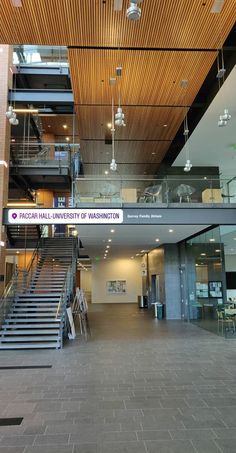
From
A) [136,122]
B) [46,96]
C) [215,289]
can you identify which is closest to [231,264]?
[215,289]

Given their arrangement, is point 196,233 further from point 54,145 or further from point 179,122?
point 54,145

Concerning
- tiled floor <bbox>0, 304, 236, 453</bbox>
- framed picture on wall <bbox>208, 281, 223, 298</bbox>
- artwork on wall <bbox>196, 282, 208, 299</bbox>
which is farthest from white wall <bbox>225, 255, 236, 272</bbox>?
tiled floor <bbox>0, 304, 236, 453</bbox>

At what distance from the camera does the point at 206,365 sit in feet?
21.5

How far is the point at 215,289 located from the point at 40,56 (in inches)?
407

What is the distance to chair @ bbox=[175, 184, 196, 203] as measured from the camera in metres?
10.1

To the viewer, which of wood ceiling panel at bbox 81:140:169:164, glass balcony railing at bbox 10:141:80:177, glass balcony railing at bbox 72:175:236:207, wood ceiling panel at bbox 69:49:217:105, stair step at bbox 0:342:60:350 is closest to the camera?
wood ceiling panel at bbox 69:49:217:105

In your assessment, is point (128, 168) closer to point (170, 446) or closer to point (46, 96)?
point (46, 96)

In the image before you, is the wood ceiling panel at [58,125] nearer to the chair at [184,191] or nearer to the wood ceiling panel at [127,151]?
Answer: the wood ceiling panel at [127,151]

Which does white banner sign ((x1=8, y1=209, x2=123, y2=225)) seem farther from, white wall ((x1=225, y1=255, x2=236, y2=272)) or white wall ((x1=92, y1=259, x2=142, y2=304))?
white wall ((x1=92, y1=259, x2=142, y2=304))

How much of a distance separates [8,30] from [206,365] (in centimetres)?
763

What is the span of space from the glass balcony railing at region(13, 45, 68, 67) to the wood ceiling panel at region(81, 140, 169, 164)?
2.97m

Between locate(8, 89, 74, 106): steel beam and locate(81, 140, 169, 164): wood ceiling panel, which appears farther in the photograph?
locate(81, 140, 169, 164): wood ceiling panel

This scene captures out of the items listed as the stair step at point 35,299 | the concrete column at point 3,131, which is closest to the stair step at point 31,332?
the stair step at point 35,299

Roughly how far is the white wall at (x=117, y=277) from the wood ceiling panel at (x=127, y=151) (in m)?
11.1
